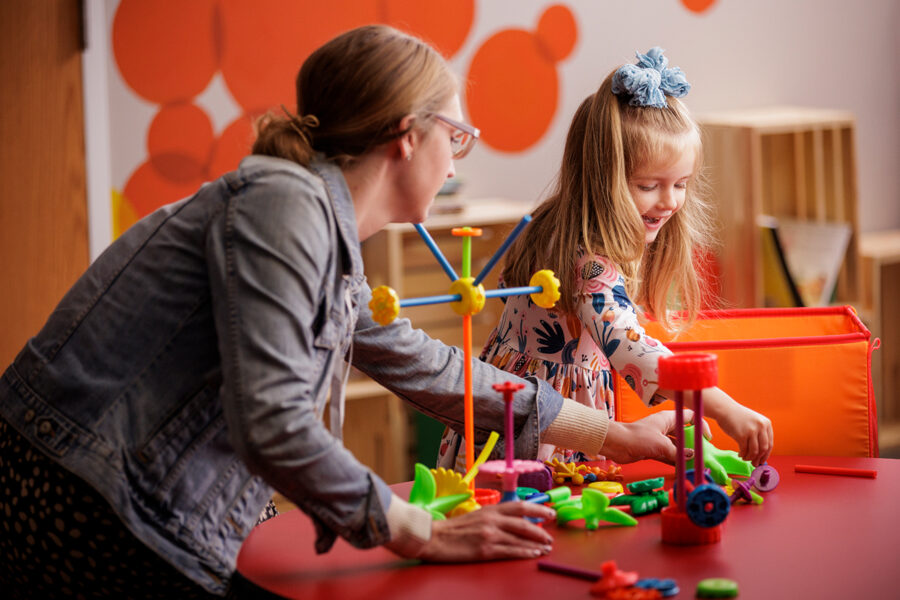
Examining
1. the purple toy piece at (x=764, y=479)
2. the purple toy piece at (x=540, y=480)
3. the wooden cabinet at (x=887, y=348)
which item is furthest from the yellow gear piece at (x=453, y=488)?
the wooden cabinet at (x=887, y=348)

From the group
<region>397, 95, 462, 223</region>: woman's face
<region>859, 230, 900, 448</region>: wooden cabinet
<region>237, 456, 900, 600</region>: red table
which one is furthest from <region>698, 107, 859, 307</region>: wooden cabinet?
<region>397, 95, 462, 223</region>: woman's face

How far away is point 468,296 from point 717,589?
1.37 ft

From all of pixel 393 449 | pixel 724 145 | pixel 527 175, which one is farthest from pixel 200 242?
pixel 724 145

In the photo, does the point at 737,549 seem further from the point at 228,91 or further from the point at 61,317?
the point at 228,91

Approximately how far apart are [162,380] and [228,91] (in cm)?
195

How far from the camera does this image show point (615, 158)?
5.61 ft

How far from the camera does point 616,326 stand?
5.07 ft

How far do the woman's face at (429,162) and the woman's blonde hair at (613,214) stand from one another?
49cm

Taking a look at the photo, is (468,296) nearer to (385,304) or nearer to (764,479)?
(385,304)

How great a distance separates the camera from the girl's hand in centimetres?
134

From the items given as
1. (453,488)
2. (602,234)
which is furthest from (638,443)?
(602,234)

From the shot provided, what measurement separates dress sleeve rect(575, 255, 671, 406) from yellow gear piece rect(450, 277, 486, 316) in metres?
0.36

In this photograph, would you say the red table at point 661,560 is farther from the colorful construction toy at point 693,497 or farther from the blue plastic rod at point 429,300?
the blue plastic rod at point 429,300

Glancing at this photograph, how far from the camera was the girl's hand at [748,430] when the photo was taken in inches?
52.7
